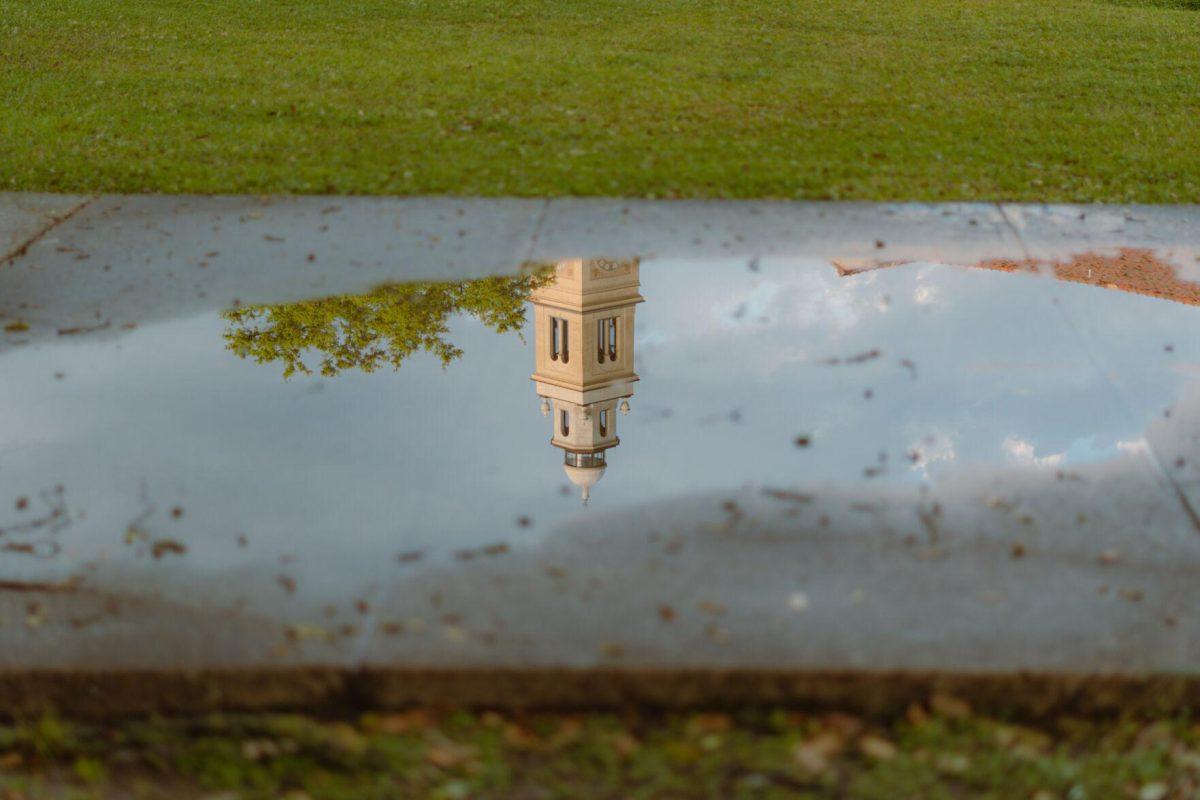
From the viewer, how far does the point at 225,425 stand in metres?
5.16

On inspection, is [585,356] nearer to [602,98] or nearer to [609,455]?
[609,455]

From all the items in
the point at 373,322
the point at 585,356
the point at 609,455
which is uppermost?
the point at 373,322

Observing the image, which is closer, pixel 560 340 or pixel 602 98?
pixel 560 340

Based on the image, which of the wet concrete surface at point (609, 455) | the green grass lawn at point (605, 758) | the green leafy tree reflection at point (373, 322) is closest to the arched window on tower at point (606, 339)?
the wet concrete surface at point (609, 455)

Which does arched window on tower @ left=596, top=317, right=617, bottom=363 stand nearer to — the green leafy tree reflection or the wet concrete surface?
the wet concrete surface

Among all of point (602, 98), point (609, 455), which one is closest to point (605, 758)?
point (609, 455)

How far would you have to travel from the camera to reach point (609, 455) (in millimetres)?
4910

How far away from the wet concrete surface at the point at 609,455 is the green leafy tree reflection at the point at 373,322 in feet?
0.07

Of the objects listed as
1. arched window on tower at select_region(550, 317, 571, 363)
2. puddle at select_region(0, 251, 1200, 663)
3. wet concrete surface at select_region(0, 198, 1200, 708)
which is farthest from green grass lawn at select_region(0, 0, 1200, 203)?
arched window on tower at select_region(550, 317, 571, 363)

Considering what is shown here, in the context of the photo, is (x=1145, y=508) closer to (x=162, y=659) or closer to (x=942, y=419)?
(x=942, y=419)

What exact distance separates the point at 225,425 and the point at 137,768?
6.17ft

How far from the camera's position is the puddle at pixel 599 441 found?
4.16m

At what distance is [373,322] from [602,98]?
241 inches

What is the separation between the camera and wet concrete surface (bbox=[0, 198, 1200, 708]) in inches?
153
